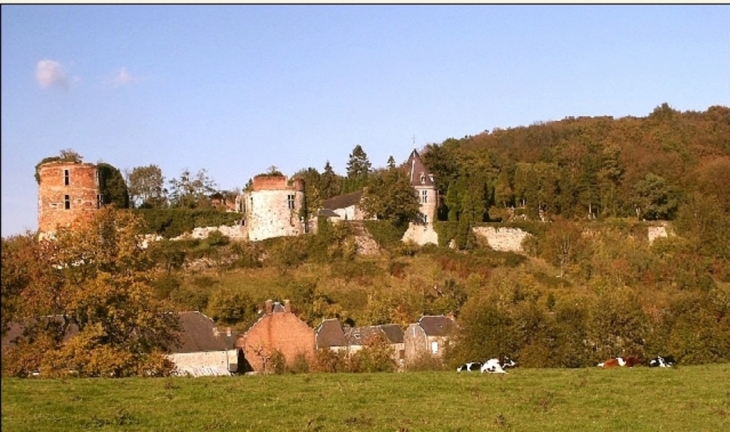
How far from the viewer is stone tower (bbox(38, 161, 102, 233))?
51312 millimetres

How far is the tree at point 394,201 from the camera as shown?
59375 mm

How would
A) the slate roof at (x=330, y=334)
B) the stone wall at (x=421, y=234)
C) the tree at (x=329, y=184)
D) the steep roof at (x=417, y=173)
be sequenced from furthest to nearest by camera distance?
the tree at (x=329, y=184)
the steep roof at (x=417, y=173)
the stone wall at (x=421, y=234)
the slate roof at (x=330, y=334)

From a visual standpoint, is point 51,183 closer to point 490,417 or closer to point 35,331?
point 35,331

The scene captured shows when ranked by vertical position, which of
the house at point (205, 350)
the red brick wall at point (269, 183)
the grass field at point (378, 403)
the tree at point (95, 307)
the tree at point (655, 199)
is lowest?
the house at point (205, 350)

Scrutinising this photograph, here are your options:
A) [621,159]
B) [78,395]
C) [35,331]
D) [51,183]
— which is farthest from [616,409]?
[621,159]

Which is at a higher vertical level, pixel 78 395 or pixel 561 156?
pixel 561 156

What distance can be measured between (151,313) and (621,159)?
5676cm

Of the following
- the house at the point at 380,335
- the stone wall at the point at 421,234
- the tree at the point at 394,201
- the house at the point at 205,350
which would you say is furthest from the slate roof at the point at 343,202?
the house at the point at 205,350

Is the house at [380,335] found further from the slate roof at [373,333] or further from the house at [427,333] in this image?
the house at [427,333]

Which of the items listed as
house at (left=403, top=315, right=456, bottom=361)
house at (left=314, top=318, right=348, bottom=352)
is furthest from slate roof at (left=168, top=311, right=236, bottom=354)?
house at (left=403, top=315, right=456, bottom=361)

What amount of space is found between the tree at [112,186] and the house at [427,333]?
960 inches

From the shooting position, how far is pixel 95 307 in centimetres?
2392

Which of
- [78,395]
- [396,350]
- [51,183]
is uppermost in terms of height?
[51,183]

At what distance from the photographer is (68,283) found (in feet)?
78.5
